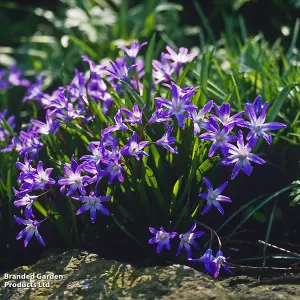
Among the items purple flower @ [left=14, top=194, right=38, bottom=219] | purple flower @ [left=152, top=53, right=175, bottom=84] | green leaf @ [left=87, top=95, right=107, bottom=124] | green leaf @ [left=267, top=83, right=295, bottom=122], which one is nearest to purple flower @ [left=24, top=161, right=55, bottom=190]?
purple flower @ [left=14, top=194, right=38, bottom=219]

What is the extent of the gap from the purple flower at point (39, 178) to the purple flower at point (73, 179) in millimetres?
74

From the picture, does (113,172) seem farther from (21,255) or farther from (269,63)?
(269,63)

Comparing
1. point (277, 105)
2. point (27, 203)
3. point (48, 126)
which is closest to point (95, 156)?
Result: point (27, 203)

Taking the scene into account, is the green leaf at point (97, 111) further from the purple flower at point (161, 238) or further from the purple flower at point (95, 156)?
the purple flower at point (161, 238)

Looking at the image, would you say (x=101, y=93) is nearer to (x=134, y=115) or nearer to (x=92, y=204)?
(x=134, y=115)

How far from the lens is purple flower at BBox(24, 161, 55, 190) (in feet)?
7.07

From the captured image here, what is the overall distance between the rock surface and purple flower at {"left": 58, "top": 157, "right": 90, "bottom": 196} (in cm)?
29

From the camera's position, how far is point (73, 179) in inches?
83.4

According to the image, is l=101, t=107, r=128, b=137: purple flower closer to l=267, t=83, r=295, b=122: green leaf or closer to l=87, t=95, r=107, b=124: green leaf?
l=87, t=95, r=107, b=124: green leaf

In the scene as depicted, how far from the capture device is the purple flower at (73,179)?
6.86ft

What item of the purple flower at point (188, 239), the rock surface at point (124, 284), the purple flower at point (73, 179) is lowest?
the rock surface at point (124, 284)

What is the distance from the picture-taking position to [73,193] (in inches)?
89.9

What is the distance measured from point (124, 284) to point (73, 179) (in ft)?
1.40

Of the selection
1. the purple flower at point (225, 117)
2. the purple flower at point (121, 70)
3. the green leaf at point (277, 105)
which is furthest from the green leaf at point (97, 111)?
the green leaf at point (277, 105)
